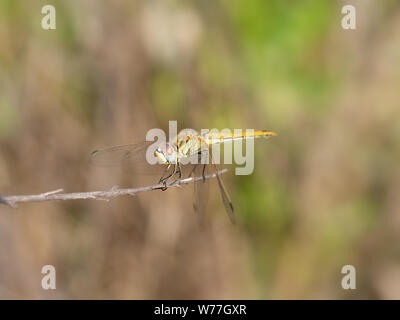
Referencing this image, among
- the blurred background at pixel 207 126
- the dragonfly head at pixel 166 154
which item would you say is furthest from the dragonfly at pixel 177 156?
the blurred background at pixel 207 126

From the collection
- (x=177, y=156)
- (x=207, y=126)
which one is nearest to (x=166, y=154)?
(x=177, y=156)

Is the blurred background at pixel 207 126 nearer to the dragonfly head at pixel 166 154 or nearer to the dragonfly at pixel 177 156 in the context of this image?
the dragonfly at pixel 177 156

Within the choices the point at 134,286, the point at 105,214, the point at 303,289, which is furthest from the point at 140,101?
the point at 303,289

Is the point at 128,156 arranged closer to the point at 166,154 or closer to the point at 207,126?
the point at 166,154

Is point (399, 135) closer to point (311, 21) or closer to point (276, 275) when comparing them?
point (311, 21)

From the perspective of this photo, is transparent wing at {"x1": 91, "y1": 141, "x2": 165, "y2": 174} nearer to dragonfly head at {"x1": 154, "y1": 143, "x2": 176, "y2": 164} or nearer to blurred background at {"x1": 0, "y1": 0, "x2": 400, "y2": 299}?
dragonfly head at {"x1": 154, "y1": 143, "x2": 176, "y2": 164}
